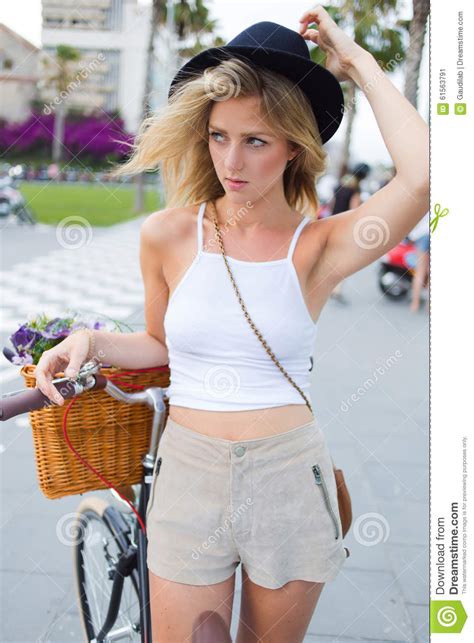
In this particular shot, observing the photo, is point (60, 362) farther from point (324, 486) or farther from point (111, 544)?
point (111, 544)

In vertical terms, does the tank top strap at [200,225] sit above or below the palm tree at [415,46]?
below

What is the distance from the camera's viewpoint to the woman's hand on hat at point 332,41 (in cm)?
159

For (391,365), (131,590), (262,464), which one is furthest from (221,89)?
(391,365)

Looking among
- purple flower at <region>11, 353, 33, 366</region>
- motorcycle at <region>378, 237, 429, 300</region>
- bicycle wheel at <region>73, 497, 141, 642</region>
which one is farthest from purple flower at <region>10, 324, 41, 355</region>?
motorcycle at <region>378, 237, 429, 300</region>

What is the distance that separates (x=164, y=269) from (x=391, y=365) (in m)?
5.02

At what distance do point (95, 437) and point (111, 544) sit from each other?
593 mm

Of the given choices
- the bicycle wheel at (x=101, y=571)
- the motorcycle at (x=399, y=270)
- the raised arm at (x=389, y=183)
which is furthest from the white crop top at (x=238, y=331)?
the motorcycle at (x=399, y=270)

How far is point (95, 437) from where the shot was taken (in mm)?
1778

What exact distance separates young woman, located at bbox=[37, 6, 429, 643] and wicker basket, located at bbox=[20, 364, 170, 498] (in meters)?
0.14

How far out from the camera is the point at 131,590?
214 cm

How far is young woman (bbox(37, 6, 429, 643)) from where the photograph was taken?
155cm
